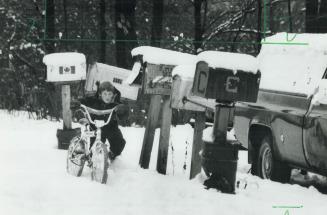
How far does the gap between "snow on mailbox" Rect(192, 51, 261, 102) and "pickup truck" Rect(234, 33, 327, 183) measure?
119 centimetres

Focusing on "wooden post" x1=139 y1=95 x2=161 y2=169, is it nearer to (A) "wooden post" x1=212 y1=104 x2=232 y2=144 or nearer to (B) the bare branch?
(A) "wooden post" x1=212 y1=104 x2=232 y2=144

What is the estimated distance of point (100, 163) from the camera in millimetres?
7215

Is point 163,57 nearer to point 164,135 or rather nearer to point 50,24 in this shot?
point 164,135

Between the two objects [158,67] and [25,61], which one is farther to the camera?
[25,61]

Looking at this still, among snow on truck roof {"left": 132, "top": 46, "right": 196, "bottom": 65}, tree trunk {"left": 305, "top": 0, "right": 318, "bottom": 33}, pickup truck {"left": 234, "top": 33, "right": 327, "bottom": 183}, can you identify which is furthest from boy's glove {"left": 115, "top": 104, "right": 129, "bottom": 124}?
tree trunk {"left": 305, "top": 0, "right": 318, "bottom": 33}

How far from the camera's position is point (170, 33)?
75.1 feet

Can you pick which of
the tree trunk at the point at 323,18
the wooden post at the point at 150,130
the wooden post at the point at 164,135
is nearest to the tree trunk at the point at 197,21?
the tree trunk at the point at 323,18

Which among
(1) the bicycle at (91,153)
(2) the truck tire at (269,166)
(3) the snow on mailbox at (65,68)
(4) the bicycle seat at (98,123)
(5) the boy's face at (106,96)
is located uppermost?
(3) the snow on mailbox at (65,68)

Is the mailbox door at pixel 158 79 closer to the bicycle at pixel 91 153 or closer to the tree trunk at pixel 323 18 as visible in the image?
the bicycle at pixel 91 153

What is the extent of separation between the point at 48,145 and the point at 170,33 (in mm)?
13042

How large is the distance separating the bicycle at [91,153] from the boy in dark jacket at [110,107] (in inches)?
4.1

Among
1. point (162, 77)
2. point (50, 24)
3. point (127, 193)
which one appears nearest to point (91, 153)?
point (127, 193)

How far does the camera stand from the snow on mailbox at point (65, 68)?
1021cm

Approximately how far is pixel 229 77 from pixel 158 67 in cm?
205
